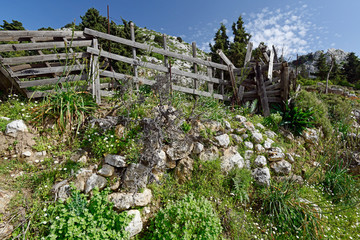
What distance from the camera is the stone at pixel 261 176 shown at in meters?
3.72

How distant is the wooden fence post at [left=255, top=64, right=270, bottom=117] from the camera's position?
630cm

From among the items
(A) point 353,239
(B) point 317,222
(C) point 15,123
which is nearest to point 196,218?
(B) point 317,222

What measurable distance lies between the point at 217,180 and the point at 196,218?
121cm

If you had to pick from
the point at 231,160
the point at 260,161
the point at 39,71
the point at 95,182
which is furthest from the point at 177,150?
the point at 39,71

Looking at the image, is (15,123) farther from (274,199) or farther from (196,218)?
(274,199)

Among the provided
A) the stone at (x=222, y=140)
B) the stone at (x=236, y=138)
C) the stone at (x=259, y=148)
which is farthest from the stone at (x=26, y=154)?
the stone at (x=259, y=148)

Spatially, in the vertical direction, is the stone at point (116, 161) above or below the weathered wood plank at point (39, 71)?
below

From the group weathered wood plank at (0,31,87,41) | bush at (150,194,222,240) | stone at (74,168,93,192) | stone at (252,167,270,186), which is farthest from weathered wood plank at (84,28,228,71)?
stone at (252,167,270,186)

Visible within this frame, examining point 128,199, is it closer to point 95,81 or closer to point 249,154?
point 249,154

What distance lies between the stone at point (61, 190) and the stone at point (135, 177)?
0.89m

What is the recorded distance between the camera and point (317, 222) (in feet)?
10.7

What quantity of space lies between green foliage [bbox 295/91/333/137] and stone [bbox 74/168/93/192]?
271 inches

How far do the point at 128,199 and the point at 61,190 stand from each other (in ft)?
3.60

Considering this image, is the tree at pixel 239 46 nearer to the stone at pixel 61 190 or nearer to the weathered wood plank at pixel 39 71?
the weathered wood plank at pixel 39 71
